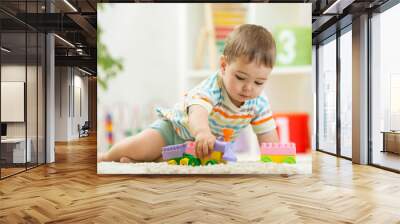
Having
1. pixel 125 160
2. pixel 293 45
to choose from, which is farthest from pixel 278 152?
pixel 125 160

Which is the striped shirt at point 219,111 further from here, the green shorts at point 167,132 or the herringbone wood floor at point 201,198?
the herringbone wood floor at point 201,198

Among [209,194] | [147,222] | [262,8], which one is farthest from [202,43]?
[147,222]

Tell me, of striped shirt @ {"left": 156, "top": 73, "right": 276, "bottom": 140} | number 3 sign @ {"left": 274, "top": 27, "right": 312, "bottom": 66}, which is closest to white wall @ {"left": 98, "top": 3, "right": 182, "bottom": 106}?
striped shirt @ {"left": 156, "top": 73, "right": 276, "bottom": 140}

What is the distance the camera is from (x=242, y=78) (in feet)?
18.7

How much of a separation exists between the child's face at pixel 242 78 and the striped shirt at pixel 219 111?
84mm

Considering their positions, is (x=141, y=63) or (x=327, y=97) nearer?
(x=141, y=63)

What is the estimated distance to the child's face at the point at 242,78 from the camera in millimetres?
5676

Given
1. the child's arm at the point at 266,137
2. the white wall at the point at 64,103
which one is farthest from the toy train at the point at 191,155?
the white wall at the point at 64,103

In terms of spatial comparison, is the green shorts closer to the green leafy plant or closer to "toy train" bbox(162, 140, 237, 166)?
"toy train" bbox(162, 140, 237, 166)

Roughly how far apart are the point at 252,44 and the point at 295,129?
4.61 feet

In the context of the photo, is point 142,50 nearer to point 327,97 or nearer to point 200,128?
point 200,128

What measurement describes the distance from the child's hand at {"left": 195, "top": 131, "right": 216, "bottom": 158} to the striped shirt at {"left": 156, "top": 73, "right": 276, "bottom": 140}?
91 millimetres

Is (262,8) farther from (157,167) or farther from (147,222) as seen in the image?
(147,222)

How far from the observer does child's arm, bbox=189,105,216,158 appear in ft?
19.0
